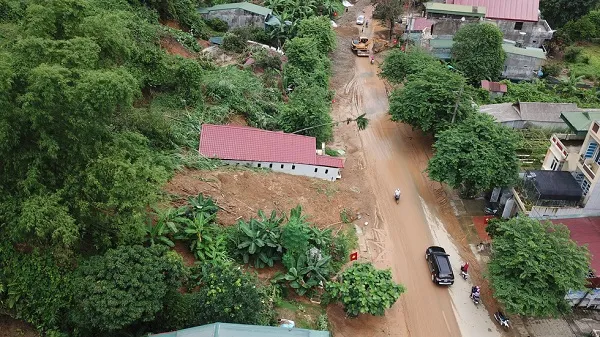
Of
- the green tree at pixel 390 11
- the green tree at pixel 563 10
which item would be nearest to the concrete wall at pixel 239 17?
the green tree at pixel 390 11

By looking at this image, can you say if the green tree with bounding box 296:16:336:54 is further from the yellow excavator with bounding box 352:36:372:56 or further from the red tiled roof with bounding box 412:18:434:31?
the red tiled roof with bounding box 412:18:434:31

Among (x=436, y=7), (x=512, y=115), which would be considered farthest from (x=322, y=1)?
(x=512, y=115)

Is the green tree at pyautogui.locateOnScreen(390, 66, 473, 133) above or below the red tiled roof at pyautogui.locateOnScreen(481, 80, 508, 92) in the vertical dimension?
above

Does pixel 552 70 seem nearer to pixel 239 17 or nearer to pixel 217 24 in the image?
pixel 239 17

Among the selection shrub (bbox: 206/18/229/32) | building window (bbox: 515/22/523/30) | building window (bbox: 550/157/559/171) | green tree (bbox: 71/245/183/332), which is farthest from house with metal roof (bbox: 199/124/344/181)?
building window (bbox: 515/22/523/30)

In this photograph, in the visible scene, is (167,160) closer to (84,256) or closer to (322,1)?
(84,256)

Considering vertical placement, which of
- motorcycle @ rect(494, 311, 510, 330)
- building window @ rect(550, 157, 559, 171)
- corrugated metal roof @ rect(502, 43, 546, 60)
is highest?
building window @ rect(550, 157, 559, 171)
